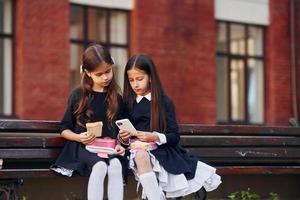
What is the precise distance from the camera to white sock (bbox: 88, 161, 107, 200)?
5.89 metres

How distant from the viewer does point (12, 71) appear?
13.9m

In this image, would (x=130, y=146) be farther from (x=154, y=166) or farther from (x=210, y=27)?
(x=210, y=27)

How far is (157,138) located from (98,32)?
9.11m

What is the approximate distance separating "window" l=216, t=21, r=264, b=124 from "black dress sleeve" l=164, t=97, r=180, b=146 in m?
10.8

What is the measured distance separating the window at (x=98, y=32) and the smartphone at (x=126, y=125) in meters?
8.61

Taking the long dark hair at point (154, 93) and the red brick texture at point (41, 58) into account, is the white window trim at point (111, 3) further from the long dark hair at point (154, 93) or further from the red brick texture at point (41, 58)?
the long dark hair at point (154, 93)

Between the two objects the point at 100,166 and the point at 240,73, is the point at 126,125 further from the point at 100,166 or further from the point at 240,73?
the point at 240,73

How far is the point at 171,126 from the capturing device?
6.34 m

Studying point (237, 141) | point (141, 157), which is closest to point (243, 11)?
point (237, 141)

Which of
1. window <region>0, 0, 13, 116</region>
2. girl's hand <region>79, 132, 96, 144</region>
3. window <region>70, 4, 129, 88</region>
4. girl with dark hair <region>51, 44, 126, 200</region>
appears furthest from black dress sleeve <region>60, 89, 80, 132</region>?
window <region>70, 4, 129, 88</region>

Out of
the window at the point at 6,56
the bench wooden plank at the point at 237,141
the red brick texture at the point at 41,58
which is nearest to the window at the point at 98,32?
the red brick texture at the point at 41,58

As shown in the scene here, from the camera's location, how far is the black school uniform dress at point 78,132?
20.1 feet

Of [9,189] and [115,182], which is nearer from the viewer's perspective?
[115,182]

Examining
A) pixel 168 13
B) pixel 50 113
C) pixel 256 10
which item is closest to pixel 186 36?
pixel 168 13
